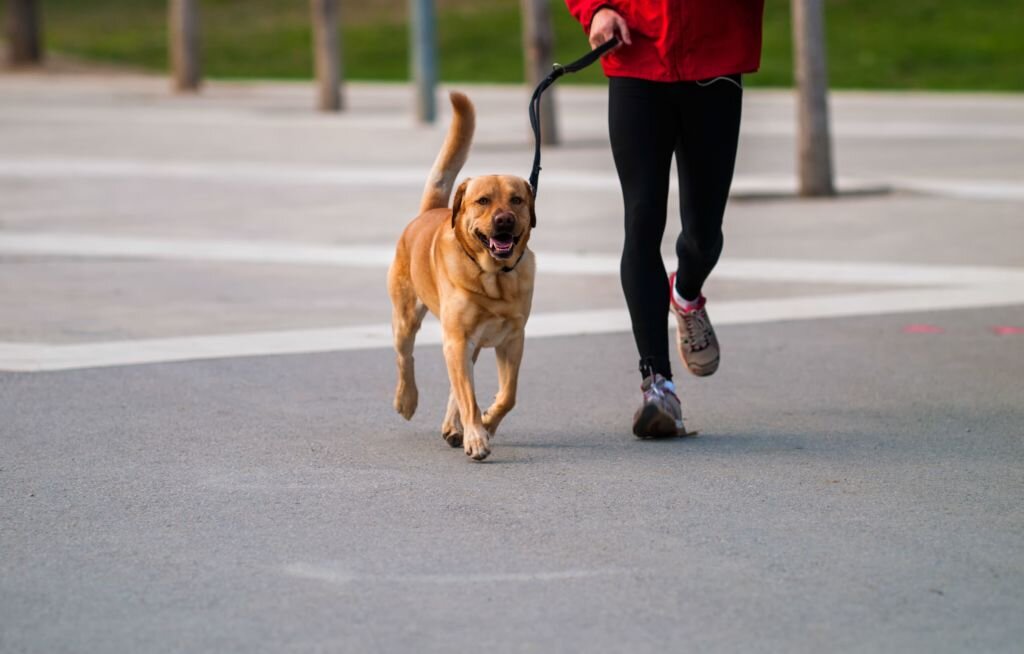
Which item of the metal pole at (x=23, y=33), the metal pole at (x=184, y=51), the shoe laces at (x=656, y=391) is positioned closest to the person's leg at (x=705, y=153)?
the shoe laces at (x=656, y=391)

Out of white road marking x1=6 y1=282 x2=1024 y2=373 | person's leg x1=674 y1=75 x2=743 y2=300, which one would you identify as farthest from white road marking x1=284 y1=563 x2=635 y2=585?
white road marking x1=6 y1=282 x2=1024 y2=373

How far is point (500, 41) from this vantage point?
121 feet

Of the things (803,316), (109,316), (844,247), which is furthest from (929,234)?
(109,316)

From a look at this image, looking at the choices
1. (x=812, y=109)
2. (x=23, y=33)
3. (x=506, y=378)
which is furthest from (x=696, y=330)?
(x=23, y=33)

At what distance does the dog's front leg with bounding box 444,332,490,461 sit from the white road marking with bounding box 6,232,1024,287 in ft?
14.7

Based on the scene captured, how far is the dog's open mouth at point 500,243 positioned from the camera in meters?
5.75

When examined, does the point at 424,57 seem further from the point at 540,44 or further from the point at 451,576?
the point at 451,576

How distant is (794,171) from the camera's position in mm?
16062

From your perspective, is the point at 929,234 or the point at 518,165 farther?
the point at 518,165

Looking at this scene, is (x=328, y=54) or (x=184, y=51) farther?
(x=184, y=51)

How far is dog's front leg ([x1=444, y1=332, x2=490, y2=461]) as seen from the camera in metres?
5.89

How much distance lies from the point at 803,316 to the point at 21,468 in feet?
14.2

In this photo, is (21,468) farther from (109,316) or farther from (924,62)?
(924,62)

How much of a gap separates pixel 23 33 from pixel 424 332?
29.2m
